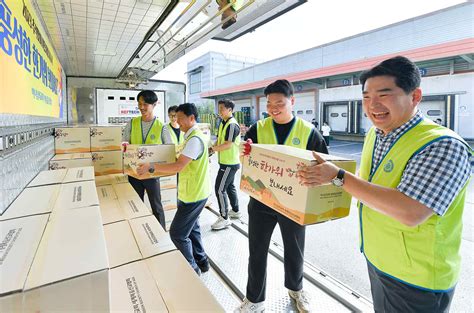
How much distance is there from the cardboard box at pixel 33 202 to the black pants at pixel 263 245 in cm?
119

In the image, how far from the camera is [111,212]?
1.63 m

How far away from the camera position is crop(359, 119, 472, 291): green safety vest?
39.2 inches

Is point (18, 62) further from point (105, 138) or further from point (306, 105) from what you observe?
point (306, 105)

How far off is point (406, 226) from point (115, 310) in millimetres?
1068

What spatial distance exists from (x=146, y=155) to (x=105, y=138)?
0.72 m

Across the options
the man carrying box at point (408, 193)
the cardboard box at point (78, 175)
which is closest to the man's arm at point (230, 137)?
the cardboard box at point (78, 175)

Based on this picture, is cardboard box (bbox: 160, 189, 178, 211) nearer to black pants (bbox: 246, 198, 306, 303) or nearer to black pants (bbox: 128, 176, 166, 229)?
black pants (bbox: 128, 176, 166, 229)

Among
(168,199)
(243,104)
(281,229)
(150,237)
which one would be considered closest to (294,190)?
(281,229)

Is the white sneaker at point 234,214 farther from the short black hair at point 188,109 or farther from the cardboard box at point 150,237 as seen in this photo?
the cardboard box at point 150,237

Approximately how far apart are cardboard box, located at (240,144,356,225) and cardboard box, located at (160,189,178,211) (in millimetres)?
2219

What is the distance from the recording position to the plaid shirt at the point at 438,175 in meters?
0.93

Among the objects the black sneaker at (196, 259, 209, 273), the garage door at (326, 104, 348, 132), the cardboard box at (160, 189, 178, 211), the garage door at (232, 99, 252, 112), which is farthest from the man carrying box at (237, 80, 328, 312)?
the garage door at (232, 99, 252, 112)

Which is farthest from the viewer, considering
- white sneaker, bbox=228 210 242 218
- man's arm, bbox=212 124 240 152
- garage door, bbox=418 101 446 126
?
garage door, bbox=418 101 446 126

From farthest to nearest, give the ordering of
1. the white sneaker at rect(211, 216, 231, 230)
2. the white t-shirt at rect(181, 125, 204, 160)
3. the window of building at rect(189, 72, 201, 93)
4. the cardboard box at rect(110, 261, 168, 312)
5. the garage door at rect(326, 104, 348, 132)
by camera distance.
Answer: the window of building at rect(189, 72, 201, 93) < the garage door at rect(326, 104, 348, 132) < the white sneaker at rect(211, 216, 231, 230) < the white t-shirt at rect(181, 125, 204, 160) < the cardboard box at rect(110, 261, 168, 312)
